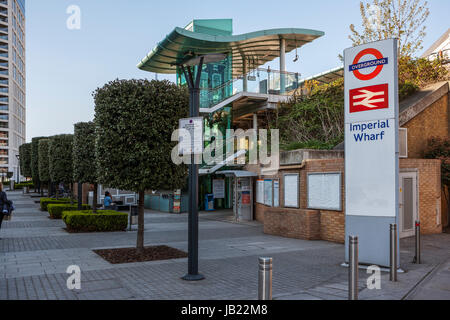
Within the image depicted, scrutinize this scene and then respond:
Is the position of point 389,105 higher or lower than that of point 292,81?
lower

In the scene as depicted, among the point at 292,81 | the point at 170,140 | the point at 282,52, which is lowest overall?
the point at 170,140

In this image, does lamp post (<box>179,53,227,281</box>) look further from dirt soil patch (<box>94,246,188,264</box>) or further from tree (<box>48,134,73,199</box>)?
tree (<box>48,134,73,199</box>)

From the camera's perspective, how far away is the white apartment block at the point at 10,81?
302 feet

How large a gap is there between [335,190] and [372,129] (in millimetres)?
3723

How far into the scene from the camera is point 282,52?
27062mm

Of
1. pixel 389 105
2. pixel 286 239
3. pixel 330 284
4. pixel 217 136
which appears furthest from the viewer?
pixel 217 136

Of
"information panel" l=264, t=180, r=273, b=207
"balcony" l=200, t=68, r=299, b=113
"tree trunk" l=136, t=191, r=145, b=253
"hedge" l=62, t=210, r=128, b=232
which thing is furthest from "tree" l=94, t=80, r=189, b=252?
"balcony" l=200, t=68, r=299, b=113

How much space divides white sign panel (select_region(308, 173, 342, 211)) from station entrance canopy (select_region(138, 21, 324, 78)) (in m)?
14.3

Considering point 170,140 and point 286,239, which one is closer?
point 170,140

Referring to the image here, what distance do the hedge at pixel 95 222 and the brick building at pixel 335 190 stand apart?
18.5 feet

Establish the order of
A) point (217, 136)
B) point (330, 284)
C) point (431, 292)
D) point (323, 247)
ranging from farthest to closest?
1. point (217, 136)
2. point (323, 247)
3. point (330, 284)
4. point (431, 292)

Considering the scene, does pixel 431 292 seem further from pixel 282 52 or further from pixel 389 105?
pixel 282 52

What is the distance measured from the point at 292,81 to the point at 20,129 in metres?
104
